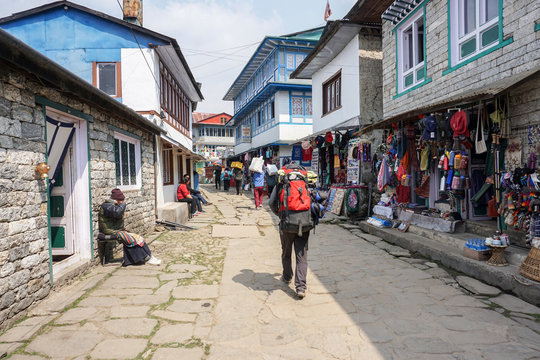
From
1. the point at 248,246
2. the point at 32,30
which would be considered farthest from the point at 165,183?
the point at 32,30

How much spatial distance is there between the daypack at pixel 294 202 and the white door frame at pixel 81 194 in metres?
3.25

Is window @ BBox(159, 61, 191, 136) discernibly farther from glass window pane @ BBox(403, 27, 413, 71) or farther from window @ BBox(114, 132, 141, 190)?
glass window pane @ BBox(403, 27, 413, 71)

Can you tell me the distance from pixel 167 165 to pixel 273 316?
31.7 feet

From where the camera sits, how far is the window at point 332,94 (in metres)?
13.5

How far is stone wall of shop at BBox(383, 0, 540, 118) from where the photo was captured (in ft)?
18.2

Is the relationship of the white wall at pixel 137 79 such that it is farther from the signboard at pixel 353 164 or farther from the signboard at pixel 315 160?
the signboard at pixel 315 160

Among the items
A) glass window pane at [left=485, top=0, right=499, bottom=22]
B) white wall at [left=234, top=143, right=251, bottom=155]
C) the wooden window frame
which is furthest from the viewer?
white wall at [left=234, top=143, right=251, bottom=155]

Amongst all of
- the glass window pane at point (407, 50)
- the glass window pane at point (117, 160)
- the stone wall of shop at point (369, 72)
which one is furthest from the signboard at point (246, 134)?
the glass window pane at point (117, 160)

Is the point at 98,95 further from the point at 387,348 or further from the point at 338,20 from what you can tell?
the point at 338,20

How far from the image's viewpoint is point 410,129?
26.6 ft

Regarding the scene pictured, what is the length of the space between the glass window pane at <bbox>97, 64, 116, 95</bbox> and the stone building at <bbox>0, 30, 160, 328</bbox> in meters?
4.27

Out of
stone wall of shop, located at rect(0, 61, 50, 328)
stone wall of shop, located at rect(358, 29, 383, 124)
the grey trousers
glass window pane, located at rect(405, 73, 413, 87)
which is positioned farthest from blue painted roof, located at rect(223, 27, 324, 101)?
stone wall of shop, located at rect(0, 61, 50, 328)

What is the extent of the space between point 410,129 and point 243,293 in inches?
226

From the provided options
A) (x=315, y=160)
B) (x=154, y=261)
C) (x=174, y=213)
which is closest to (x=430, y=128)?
(x=154, y=261)
